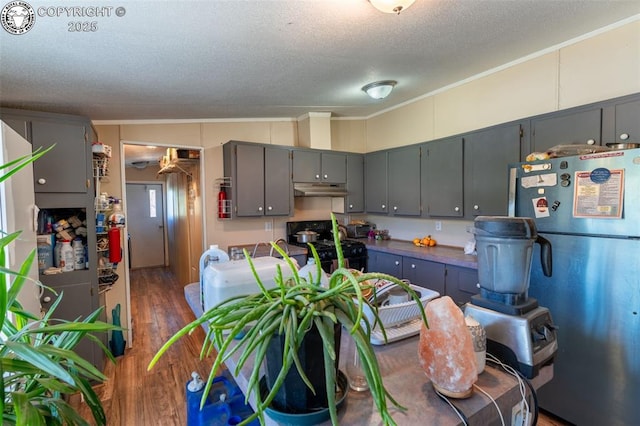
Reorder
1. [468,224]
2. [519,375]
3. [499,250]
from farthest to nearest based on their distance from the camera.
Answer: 1. [468,224]
2. [499,250]
3. [519,375]

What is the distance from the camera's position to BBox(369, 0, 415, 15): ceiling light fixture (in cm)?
160

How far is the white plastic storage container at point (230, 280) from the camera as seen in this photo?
1.33 m

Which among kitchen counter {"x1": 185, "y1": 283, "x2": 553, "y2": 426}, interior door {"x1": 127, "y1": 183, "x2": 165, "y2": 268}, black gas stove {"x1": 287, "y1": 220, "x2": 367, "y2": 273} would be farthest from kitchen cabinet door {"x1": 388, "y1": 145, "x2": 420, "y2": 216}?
interior door {"x1": 127, "y1": 183, "x2": 165, "y2": 268}

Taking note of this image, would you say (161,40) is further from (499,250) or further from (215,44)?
(499,250)

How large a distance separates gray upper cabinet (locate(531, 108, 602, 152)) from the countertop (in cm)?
107

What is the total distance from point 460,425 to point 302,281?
51 centimetres

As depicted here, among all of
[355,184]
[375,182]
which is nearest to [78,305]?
[355,184]

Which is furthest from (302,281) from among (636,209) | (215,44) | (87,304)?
(87,304)

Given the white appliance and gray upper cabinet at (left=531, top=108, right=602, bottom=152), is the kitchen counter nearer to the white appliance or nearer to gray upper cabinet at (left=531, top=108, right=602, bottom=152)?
the white appliance

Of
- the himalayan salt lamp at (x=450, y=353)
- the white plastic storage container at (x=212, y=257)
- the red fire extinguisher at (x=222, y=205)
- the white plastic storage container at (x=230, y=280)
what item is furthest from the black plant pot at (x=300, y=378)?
the red fire extinguisher at (x=222, y=205)

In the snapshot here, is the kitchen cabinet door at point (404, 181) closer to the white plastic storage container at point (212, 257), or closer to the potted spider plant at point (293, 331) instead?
the white plastic storage container at point (212, 257)

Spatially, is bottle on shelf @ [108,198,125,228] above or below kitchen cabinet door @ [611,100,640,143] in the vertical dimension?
below

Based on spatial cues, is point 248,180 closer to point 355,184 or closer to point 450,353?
point 355,184

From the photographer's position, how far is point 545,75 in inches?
103
